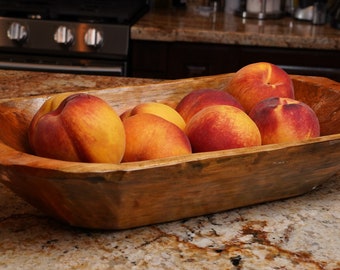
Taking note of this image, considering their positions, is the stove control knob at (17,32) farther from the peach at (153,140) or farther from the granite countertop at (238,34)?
the peach at (153,140)

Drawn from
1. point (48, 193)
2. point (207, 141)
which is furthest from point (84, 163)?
point (207, 141)

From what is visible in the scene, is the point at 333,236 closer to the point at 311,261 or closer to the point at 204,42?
the point at 311,261

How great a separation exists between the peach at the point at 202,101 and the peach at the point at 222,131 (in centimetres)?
6

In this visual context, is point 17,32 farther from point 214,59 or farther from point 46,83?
point 46,83

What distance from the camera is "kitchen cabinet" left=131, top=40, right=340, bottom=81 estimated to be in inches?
98.7

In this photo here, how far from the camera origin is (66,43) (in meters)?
2.51

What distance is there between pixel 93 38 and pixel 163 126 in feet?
5.55

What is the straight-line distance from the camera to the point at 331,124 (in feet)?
3.44

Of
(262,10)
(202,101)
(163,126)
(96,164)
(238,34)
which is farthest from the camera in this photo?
(262,10)

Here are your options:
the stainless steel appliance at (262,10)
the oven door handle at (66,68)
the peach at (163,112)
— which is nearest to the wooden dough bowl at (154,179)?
the peach at (163,112)

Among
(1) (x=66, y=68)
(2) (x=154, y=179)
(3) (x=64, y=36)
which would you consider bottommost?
(1) (x=66, y=68)

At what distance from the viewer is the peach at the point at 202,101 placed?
0.96 meters

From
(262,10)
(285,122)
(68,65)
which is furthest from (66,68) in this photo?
(285,122)

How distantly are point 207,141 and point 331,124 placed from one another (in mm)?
265
